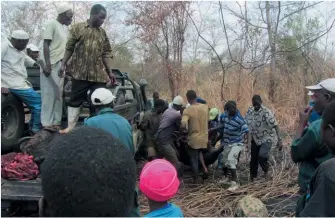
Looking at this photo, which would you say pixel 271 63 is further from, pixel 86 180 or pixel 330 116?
pixel 86 180

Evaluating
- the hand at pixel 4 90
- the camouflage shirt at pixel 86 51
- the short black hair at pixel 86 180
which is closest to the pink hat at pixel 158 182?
the short black hair at pixel 86 180

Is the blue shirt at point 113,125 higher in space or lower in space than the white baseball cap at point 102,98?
lower

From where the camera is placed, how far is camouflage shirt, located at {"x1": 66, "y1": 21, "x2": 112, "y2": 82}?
5.21 meters

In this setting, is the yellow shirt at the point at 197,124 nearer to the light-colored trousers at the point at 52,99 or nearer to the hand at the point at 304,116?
the light-colored trousers at the point at 52,99

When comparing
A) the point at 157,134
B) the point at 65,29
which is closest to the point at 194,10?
the point at 157,134

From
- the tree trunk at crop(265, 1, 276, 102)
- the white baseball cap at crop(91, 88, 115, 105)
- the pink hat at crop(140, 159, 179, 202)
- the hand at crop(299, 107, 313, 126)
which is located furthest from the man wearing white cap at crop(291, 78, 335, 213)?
the tree trunk at crop(265, 1, 276, 102)

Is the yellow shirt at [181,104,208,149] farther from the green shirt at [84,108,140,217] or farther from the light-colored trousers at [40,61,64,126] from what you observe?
the green shirt at [84,108,140,217]

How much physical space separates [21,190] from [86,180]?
2594mm

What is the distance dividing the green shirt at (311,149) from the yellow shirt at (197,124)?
3880 millimetres

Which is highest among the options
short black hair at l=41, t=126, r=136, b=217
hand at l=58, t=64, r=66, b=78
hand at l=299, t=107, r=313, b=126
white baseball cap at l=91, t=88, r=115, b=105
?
hand at l=58, t=64, r=66, b=78

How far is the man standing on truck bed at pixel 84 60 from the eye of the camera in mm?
5211

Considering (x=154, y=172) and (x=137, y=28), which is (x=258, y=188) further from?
(x=137, y=28)

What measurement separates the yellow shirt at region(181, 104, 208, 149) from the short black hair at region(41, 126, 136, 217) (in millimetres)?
5544

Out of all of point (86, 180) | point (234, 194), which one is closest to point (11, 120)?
point (234, 194)
